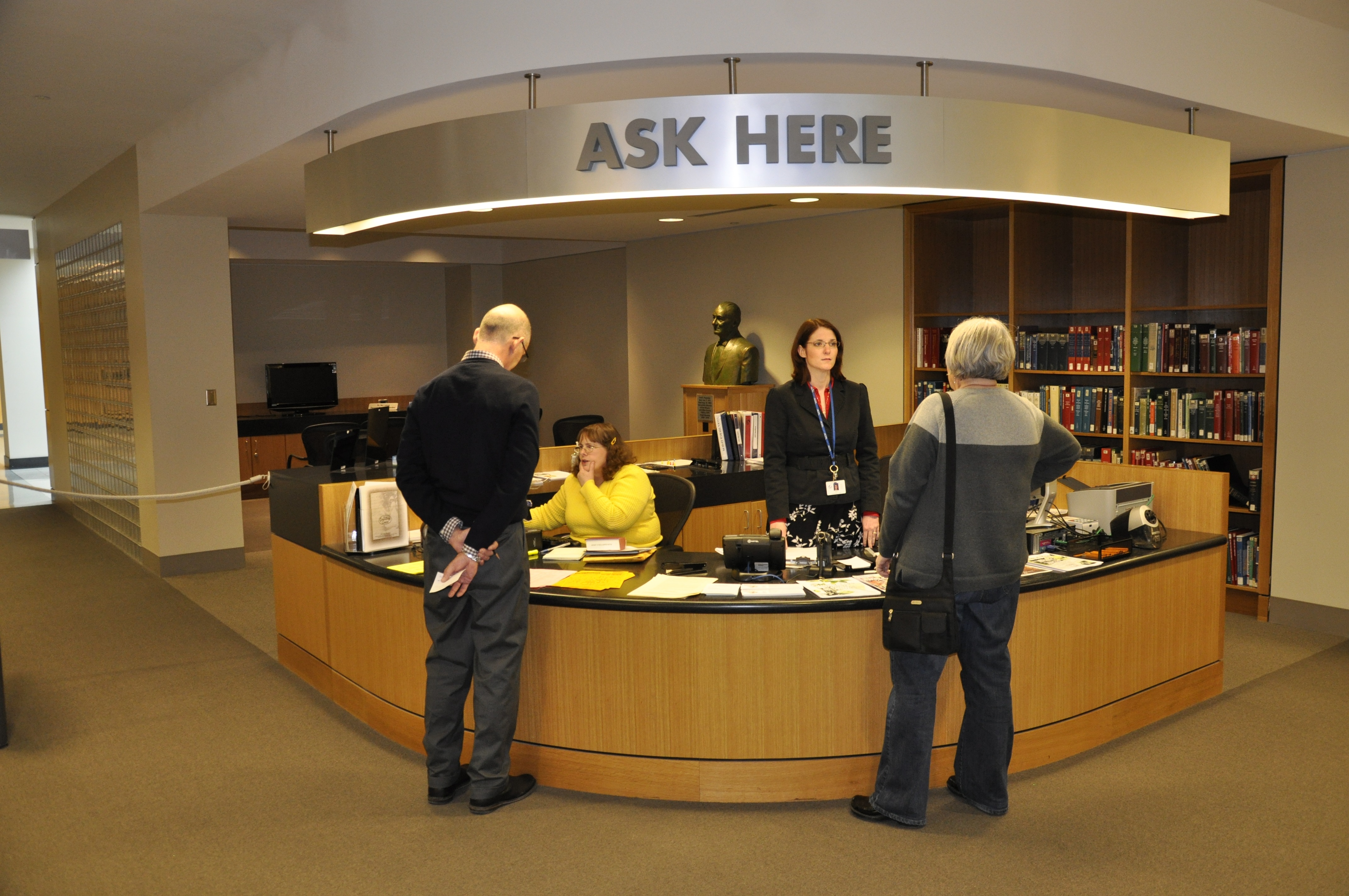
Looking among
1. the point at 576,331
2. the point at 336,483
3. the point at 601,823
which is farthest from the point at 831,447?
the point at 576,331

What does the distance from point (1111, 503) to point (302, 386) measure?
1033 centimetres

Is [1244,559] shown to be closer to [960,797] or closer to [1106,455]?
[1106,455]

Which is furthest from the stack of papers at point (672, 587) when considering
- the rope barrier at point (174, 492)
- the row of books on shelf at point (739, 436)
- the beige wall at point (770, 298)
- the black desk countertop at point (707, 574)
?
the beige wall at point (770, 298)

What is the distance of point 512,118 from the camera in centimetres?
374

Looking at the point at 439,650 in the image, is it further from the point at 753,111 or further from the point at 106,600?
the point at 106,600

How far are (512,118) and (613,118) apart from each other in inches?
15.5

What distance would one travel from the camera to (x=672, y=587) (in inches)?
147

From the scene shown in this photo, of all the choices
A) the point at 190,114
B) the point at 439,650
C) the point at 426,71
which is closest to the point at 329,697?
the point at 439,650

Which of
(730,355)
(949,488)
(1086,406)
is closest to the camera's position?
(949,488)

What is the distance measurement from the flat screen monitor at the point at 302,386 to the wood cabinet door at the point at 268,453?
1.89 ft

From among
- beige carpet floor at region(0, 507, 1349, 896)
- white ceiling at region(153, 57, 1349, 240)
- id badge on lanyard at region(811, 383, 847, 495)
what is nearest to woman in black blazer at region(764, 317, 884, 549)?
id badge on lanyard at region(811, 383, 847, 495)

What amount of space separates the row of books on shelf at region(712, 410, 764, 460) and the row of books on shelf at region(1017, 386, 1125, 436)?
1769 mm

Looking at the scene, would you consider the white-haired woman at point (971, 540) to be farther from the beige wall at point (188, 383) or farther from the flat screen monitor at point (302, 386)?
the flat screen monitor at point (302, 386)

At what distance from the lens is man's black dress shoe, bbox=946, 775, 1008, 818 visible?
3512 mm
